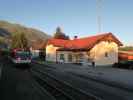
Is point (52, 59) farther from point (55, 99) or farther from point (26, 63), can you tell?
point (55, 99)

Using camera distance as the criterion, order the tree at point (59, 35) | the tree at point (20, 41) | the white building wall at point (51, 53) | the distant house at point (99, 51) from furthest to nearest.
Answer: the tree at point (59, 35), the tree at point (20, 41), the white building wall at point (51, 53), the distant house at point (99, 51)

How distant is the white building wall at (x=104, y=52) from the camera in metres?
42.7

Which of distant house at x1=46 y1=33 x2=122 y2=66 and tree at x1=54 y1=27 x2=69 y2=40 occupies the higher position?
tree at x1=54 y1=27 x2=69 y2=40

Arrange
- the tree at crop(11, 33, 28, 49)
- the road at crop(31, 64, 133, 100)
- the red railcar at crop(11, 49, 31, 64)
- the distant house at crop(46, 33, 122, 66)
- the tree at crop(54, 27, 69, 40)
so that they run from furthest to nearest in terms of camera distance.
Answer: the tree at crop(54, 27, 69, 40), the tree at crop(11, 33, 28, 49), the distant house at crop(46, 33, 122, 66), the red railcar at crop(11, 49, 31, 64), the road at crop(31, 64, 133, 100)

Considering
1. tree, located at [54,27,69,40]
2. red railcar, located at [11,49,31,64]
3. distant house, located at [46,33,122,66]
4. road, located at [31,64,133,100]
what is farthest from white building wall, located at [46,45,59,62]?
tree, located at [54,27,69,40]

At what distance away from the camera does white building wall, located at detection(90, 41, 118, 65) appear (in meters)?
42.7

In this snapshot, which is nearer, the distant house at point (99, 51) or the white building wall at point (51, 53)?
the distant house at point (99, 51)

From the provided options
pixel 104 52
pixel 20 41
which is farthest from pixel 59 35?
pixel 104 52

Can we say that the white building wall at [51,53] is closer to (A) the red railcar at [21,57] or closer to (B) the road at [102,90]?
(A) the red railcar at [21,57]

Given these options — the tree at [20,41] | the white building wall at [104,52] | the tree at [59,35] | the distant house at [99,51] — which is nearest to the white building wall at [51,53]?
the distant house at [99,51]

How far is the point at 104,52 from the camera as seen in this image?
4356 cm

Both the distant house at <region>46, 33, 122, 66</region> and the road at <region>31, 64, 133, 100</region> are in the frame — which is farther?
the distant house at <region>46, 33, 122, 66</region>

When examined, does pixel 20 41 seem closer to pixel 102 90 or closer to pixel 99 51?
pixel 99 51

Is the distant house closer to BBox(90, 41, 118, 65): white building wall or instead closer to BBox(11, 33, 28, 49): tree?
BBox(90, 41, 118, 65): white building wall
